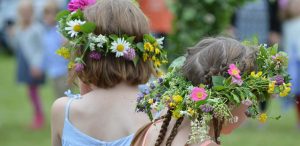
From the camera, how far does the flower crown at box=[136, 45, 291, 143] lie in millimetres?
3076

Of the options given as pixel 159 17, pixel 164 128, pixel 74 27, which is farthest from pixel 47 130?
pixel 164 128

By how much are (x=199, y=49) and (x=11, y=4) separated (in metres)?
16.3

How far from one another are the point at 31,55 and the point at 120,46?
614 centimetres

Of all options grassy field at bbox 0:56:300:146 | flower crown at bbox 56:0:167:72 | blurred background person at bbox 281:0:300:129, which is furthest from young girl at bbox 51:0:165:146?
blurred background person at bbox 281:0:300:129

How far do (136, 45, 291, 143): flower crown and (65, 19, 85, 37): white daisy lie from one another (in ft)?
2.23

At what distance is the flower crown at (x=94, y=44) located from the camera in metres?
3.85

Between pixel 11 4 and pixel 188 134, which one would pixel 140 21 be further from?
pixel 11 4

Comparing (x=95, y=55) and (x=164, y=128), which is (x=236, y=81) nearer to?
(x=164, y=128)

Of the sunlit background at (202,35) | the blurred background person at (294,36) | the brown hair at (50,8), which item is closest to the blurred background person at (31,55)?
the sunlit background at (202,35)

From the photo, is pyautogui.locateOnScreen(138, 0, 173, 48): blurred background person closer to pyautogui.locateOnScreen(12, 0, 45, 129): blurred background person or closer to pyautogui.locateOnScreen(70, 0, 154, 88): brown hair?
pyautogui.locateOnScreen(12, 0, 45, 129): blurred background person

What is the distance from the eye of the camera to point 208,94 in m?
3.10

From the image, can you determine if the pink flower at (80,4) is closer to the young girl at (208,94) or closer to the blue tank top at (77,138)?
the blue tank top at (77,138)

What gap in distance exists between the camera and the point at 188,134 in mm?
3102

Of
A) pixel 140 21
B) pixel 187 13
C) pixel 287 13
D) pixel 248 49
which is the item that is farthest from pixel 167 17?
pixel 248 49
